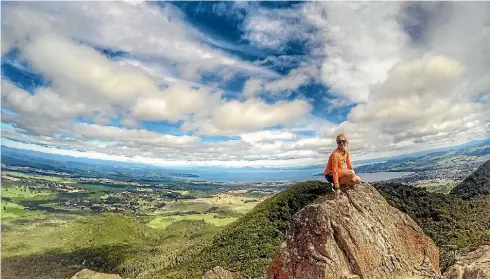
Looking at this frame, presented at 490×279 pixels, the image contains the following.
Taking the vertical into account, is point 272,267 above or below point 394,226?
below

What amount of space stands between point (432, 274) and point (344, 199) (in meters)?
7.90

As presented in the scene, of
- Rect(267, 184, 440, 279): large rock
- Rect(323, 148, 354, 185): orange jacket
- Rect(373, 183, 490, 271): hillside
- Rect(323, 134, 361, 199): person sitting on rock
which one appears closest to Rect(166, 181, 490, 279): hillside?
Rect(373, 183, 490, 271): hillside

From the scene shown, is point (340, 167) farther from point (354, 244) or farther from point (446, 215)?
point (446, 215)

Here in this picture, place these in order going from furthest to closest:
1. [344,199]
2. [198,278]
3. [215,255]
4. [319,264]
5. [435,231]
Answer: [215,255] < [198,278] < [435,231] < [344,199] < [319,264]

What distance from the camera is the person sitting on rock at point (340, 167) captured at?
2619 cm

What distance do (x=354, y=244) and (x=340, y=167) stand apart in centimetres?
554

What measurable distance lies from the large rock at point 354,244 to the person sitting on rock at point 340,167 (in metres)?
1.26

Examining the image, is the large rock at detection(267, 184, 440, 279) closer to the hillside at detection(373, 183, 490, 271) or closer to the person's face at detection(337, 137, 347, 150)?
the person's face at detection(337, 137, 347, 150)

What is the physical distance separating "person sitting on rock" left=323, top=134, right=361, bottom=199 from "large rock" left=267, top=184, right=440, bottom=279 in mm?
1259

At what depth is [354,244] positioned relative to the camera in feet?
84.3

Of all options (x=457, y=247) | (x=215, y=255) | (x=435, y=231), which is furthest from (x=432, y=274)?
(x=215, y=255)

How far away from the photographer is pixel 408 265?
85.4ft

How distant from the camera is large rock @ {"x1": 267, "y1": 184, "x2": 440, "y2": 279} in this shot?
25.3 metres

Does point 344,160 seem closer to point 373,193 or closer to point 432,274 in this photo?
point 373,193
